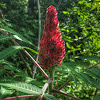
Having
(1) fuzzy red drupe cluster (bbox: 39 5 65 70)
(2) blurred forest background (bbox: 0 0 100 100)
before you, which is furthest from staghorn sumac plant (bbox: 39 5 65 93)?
(2) blurred forest background (bbox: 0 0 100 100)

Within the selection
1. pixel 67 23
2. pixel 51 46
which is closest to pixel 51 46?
pixel 51 46

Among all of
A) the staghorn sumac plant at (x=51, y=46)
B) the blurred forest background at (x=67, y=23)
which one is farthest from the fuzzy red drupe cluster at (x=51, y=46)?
the blurred forest background at (x=67, y=23)

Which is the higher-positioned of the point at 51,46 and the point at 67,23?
the point at 67,23

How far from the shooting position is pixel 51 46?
3.53 feet

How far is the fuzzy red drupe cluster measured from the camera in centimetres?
107

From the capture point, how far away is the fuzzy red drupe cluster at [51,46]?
1.07 meters

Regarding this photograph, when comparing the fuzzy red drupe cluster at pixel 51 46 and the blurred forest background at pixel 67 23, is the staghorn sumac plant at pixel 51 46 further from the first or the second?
the blurred forest background at pixel 67 23

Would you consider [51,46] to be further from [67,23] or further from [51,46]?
[67,23]

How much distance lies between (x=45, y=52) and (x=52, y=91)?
446mm

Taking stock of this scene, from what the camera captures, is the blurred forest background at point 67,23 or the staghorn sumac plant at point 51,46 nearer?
the staghorn sumac plant at point 51,46

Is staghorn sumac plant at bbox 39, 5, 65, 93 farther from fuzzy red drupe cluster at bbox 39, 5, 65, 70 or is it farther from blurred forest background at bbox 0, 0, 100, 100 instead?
blurred forest background at bbox 0, 0, 100, 100

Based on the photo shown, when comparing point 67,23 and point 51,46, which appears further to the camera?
point 67,23

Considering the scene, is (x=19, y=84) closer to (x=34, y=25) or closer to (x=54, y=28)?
(x=54, y=28)

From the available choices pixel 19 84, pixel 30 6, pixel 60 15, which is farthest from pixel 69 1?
pixel 19 84
